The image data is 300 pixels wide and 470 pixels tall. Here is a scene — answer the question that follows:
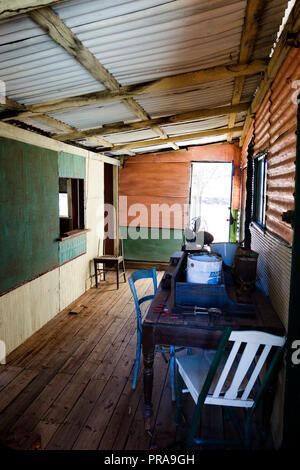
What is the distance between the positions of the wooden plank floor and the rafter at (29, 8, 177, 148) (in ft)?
9.92

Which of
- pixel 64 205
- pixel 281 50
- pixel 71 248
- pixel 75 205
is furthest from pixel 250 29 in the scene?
pixel 64 205

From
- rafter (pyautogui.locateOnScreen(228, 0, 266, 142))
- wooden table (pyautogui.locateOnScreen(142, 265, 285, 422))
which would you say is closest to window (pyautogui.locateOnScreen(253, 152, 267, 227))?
rafter (pyautogui.locateOnScreen(228, 0, 266, 142))

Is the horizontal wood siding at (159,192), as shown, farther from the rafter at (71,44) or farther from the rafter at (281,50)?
the rafter at (71,44)

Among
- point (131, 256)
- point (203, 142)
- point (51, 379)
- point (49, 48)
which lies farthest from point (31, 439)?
point (203, 142)

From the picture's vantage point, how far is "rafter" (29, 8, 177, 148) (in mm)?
2102

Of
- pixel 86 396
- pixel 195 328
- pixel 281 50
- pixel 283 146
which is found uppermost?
pixel 281 50

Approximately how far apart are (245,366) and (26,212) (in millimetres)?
3334

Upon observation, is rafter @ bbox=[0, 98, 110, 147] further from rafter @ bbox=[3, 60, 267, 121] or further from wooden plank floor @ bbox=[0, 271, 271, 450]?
wooden plank floor @ bbox=[0, 271, 271, 450]

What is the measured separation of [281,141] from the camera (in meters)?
2.88

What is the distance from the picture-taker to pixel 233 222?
7945 millimetres

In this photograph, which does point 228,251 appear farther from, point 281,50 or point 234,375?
point 281,50

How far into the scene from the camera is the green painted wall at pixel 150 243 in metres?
8.31

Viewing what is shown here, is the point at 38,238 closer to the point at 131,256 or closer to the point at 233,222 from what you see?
the point at 131,256

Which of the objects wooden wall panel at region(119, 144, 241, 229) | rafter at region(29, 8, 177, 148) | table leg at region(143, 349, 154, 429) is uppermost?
rafter at region(29, 8, 177, 148)
